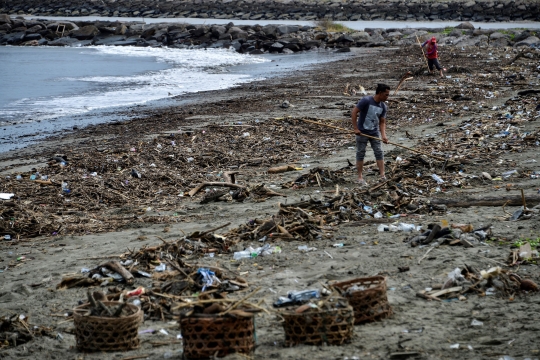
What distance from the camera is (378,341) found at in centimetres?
483

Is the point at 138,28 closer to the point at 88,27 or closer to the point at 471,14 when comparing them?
the point at 88,27

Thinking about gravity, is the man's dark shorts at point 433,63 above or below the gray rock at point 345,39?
above

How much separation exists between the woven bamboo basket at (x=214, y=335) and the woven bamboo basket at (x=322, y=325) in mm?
335

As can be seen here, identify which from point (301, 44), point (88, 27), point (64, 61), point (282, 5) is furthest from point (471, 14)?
point (64, 61)

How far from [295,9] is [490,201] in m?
59.6

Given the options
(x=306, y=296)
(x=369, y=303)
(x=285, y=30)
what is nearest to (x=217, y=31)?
(x=285, y=30)

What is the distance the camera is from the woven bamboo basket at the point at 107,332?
4.87 m

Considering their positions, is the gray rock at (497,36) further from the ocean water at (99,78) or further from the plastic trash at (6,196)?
the plastic trash at (6,196)

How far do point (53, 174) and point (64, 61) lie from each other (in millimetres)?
30005

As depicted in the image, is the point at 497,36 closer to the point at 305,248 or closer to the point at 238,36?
the point at 238,36

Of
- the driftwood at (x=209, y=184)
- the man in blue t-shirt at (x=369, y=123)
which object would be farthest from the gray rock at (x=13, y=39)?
the man in blue t-shirt at (x=369, y=123)

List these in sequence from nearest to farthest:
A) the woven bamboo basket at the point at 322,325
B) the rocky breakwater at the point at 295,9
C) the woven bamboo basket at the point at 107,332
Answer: the woven bamboo basket at the point at 322,325
the woven bamboo basket at the point at 107,332
the rocky breakwater at the point at 295,9

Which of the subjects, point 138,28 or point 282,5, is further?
point 282,5

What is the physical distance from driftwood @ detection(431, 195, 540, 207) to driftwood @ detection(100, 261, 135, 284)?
3774mm
